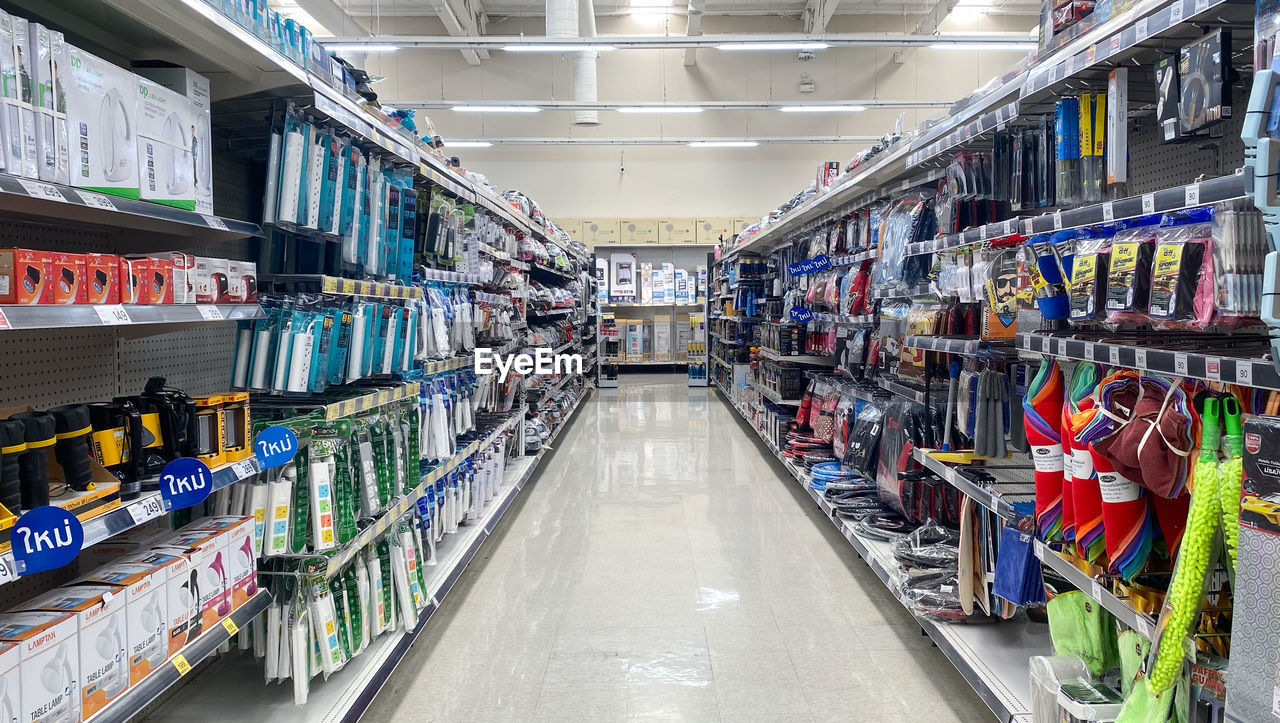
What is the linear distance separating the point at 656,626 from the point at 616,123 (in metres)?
13.2

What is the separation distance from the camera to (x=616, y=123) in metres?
15.2

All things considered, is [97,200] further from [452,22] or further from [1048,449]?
[452,22]

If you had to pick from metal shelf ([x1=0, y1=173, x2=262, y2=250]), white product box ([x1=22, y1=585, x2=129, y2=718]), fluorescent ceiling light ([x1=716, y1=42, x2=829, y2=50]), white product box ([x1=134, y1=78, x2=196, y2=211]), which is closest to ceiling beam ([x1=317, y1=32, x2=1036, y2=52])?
fluorescent ceiling light ([x1=716, y1=42, x2=829, y2=50])

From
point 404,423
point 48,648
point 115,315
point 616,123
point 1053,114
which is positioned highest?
point 616,123

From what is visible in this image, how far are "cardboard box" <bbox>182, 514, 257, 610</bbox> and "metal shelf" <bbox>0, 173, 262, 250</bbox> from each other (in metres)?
0.75

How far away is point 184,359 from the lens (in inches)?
99.4

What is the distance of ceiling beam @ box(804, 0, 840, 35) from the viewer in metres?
12.2

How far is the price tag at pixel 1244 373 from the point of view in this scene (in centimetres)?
136

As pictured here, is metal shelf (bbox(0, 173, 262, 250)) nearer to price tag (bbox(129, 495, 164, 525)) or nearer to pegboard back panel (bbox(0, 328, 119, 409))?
pegboard back panel (bbox(0, 328, 119, 409))

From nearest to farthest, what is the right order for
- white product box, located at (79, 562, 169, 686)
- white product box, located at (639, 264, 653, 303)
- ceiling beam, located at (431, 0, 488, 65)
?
1. white product box, located at (79, 562, 169, 686)
2. ceiling beam, located at (431, 0, 488, 65)
3. white product box, located at (639, 264, 653, 303)

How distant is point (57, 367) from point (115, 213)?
58 centimetres

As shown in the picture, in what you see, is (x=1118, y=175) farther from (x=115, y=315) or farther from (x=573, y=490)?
(x=573, y=490)

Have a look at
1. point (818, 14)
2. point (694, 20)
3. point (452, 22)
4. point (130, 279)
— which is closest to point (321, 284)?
point (130, 279)

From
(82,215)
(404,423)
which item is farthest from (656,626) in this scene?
(82,215)
